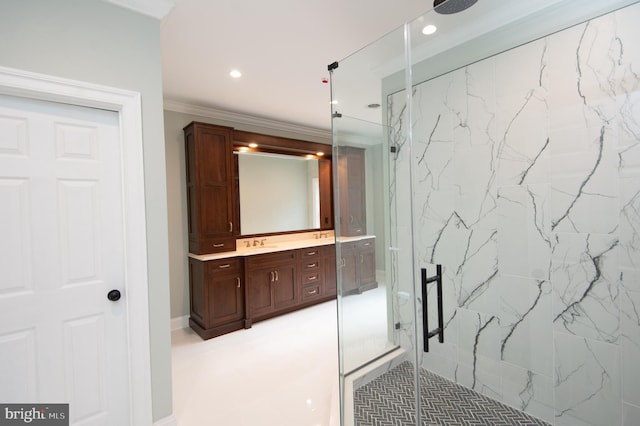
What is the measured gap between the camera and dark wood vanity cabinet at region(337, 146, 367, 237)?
2342 mm

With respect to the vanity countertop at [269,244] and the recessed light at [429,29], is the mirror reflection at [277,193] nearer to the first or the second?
the vanity countertop at [269,244]

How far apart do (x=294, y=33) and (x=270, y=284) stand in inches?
106

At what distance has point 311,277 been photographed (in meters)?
3.97

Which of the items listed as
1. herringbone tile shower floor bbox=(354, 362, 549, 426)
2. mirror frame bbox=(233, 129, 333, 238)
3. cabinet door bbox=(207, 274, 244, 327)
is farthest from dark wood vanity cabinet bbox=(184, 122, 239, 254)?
herringbone tile shower floor bbox=(354, 362, 549, 426)

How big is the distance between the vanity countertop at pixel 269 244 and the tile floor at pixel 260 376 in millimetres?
880

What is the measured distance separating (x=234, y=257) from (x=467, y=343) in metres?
2.44

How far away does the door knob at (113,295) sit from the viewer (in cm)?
169

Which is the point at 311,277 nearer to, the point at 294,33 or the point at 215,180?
the point at 215,180

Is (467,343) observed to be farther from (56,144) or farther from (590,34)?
(56,144)

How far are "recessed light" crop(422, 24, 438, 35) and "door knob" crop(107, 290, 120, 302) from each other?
2.49 meters

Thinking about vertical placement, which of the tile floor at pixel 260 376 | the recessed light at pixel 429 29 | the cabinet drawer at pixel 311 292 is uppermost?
the recessed light at pixel 429 29

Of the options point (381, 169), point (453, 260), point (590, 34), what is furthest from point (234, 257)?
point (590, 34)

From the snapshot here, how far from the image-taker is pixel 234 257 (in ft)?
10.8

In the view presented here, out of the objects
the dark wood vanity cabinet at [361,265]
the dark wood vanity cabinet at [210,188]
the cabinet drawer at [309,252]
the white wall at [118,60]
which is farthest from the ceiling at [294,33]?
the cabinet drawer at [309,252]
